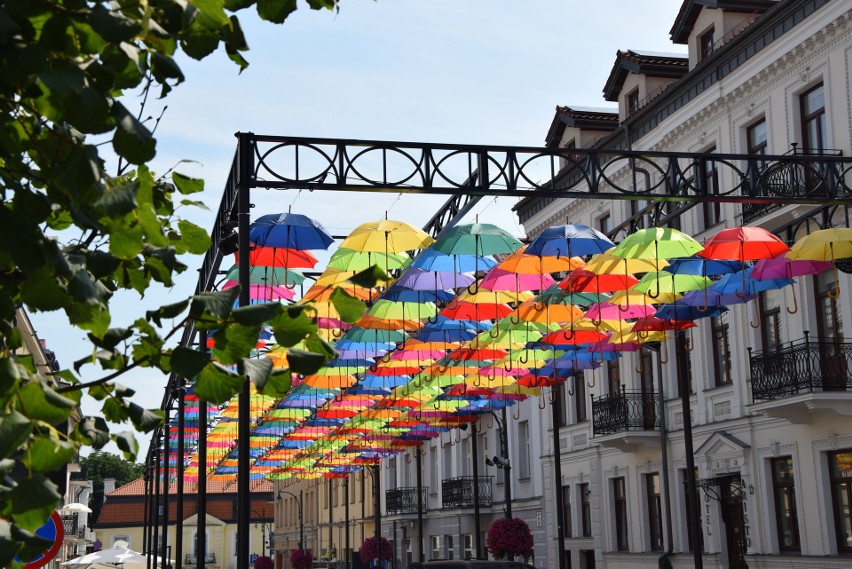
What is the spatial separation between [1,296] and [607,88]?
32713 millimetres

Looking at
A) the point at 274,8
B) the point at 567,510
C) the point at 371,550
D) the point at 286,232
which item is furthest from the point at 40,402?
the point at 371,550

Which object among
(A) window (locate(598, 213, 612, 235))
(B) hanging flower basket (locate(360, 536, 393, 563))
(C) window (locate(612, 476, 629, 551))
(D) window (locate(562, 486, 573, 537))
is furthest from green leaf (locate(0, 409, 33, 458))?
(B) hanging flower basket (locate(360, 536, 393, 563))

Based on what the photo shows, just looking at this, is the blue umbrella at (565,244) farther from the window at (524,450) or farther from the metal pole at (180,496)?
the window at (524,450)

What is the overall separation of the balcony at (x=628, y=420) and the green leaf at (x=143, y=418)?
29.0m

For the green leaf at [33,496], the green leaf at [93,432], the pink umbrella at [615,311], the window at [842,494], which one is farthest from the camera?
the window at [842,494]

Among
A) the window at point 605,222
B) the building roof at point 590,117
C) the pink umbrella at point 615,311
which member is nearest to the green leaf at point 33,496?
the pink umbrella at point 615,311

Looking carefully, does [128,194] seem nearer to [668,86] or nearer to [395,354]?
[395,354]

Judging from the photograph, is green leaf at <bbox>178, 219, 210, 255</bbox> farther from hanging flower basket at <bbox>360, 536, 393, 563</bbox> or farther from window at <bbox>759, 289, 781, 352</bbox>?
hanging flower basket at <bbox>360, 536, 393, 563</bbox>

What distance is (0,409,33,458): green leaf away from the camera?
→ 323 cm

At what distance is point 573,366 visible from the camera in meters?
27.7

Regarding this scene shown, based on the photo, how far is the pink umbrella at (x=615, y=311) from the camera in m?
22.2

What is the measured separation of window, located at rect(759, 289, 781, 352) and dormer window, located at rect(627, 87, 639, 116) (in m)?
8.74

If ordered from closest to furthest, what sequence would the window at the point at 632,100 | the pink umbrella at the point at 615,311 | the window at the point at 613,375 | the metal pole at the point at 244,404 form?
1. the metal pole at the point at 244,404
2. the pink umbrella at the point at 615,311
3. the window at the point at 632,100
4. the window at the point at 613,375

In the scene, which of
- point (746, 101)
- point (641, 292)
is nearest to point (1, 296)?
point (641, 292)
